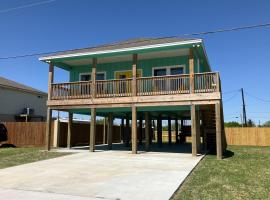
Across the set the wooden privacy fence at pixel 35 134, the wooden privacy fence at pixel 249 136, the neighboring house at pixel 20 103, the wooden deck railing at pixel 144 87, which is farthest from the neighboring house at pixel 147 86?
the neighboring house at pixel 20 103

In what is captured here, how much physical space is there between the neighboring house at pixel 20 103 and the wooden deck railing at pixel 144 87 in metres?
11.8

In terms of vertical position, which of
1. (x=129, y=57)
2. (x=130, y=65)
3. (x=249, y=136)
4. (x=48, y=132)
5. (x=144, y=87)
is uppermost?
(x=129, y=57)

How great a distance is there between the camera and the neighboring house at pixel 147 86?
49.1 ft

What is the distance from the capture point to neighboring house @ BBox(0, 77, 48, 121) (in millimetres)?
27688

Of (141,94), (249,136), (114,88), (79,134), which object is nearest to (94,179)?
(141,94)

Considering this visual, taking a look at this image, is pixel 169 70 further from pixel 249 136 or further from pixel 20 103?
pixel 20 103

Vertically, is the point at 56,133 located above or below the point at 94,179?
above

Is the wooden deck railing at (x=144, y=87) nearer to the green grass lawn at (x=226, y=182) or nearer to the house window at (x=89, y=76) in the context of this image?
the house window at (x=89, y=76)

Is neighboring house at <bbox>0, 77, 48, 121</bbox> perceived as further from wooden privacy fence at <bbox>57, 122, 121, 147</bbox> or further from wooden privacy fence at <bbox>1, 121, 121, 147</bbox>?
wooden privacy fence at <bbox>57, 122, 121, 147</bbox>

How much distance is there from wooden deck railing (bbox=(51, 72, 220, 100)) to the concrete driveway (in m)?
4.55

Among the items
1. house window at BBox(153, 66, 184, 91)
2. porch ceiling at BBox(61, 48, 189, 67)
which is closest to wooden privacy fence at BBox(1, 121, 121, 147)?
porch ceiling at BBox(61, 48, 189, 67)

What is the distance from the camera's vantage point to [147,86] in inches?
651

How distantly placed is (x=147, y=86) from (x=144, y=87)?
19cm

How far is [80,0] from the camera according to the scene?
42.6 ft
